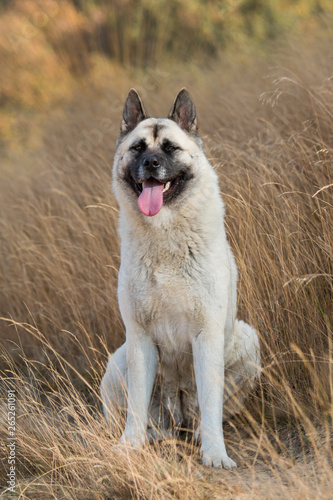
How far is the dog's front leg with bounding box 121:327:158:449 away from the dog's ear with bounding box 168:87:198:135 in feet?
4.02

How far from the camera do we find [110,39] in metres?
11.0

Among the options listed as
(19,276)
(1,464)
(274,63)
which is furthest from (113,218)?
(274,63)

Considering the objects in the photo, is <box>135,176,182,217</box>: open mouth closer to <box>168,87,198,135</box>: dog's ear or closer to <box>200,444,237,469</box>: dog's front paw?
<box>168,87,198,135</box>: dog's ear

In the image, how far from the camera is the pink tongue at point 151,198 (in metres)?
2.95

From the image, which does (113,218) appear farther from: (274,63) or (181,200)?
(274,63)

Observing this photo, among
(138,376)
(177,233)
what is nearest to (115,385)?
(138,376)

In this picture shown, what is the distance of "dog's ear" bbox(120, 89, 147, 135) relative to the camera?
3.33m

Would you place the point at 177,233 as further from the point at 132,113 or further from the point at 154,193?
the point at 132,113

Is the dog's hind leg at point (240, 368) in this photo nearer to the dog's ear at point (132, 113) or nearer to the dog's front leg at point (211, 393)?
the dog's front leg at point (211, 393)

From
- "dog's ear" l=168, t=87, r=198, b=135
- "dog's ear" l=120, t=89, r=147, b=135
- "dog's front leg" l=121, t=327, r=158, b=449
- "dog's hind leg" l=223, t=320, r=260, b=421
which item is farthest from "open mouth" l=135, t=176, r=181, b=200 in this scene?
"dog's hind leg" l=223, t=320, r=260, b=421

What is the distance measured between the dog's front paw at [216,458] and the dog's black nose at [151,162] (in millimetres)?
1463

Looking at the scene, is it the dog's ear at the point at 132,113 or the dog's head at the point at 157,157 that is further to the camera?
the dog's ear at the point at 132,113

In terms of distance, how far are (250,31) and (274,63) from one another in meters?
4.40

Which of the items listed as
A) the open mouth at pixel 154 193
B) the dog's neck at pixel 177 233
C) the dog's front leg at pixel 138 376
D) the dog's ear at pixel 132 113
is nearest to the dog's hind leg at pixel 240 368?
the dog's front leg at pixel 138 376
